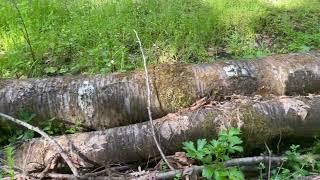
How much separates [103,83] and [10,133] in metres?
0.78

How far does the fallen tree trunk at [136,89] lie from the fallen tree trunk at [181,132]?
0.26 m

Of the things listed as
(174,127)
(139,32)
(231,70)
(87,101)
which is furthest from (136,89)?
(139,32)

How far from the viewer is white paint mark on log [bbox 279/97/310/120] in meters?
3.19

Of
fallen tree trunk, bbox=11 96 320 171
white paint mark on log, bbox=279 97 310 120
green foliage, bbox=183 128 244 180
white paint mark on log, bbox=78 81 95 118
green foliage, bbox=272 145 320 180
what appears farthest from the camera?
white paint mark on log, bbox=78 81 95 118

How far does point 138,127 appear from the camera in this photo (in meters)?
3.14

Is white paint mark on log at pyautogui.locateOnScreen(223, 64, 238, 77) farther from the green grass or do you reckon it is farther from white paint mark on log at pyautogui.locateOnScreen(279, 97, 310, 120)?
the green grass

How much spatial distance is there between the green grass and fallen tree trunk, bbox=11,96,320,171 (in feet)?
4.48

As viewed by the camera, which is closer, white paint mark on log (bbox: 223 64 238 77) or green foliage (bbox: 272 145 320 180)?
green foliage (bbox: 272 145 320 180)

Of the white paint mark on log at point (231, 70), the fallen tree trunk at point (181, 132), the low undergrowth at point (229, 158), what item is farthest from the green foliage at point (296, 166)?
the white paint mark on log at point (231, 70)

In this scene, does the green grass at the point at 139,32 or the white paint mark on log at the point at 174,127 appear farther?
the green grass at the point at 139,32

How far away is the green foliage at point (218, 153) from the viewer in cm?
268

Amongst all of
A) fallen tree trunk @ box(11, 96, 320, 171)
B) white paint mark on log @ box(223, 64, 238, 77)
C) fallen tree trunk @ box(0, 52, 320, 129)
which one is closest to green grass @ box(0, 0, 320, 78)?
fallen tree trunk @ box(0, 52, 320, 129)

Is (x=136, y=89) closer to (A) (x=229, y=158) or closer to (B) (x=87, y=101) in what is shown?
(B) (x=87, y=101)

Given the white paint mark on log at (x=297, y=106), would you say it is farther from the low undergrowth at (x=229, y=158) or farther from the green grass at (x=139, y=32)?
the green grass at (x=139, y=32)
